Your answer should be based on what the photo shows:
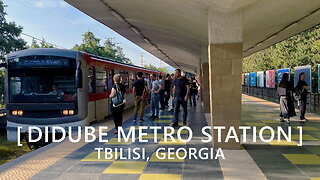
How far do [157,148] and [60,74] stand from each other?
13.8 ft

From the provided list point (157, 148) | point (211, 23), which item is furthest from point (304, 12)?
point (157, 148)

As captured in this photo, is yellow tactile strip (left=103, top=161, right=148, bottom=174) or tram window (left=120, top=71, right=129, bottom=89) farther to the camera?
tram window (left=120, top=71, right=129, bottom=89)

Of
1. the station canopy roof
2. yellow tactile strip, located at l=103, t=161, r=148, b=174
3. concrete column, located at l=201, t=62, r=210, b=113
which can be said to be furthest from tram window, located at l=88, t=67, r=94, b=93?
concrete column, located at l=201, t=62, r=210, b=113

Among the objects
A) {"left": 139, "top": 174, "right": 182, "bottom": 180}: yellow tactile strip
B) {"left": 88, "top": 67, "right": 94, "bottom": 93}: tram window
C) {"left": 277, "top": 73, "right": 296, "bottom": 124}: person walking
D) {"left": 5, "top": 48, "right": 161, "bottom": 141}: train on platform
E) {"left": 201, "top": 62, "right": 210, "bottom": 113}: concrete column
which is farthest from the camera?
{"left": 201, "top": 62, "right": 210, "bottom": 113}: concrete column

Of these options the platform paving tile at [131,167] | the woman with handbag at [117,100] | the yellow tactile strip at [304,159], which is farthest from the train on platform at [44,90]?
the yellow tactile strip at [304,159]

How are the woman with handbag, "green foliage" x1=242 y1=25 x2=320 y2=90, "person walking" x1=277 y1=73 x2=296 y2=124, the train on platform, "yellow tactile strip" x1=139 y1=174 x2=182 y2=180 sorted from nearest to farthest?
"yellow tactile strip" x1=139 y1=174 x2=182 y2=180 → the woman with handbag → the train on platform → "person walking" x1=277 y1=73 x2=296 y2=124 → "green foliage" x1=242 y1=25 x2=320 y2=90

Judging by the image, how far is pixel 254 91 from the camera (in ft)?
98.0

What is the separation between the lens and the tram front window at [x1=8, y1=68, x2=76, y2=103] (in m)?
9.04

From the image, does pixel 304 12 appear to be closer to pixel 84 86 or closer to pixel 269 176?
pixel 269 176

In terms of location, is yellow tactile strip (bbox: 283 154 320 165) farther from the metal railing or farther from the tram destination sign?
the metal railing

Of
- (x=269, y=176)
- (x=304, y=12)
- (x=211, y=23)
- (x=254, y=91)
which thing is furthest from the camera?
(x=254, y=91)

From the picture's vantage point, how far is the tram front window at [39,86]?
9039mm

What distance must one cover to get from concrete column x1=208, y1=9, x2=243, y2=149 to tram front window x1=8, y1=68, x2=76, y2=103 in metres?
4.69

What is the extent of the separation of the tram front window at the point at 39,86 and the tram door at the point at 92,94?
1.34 metres
